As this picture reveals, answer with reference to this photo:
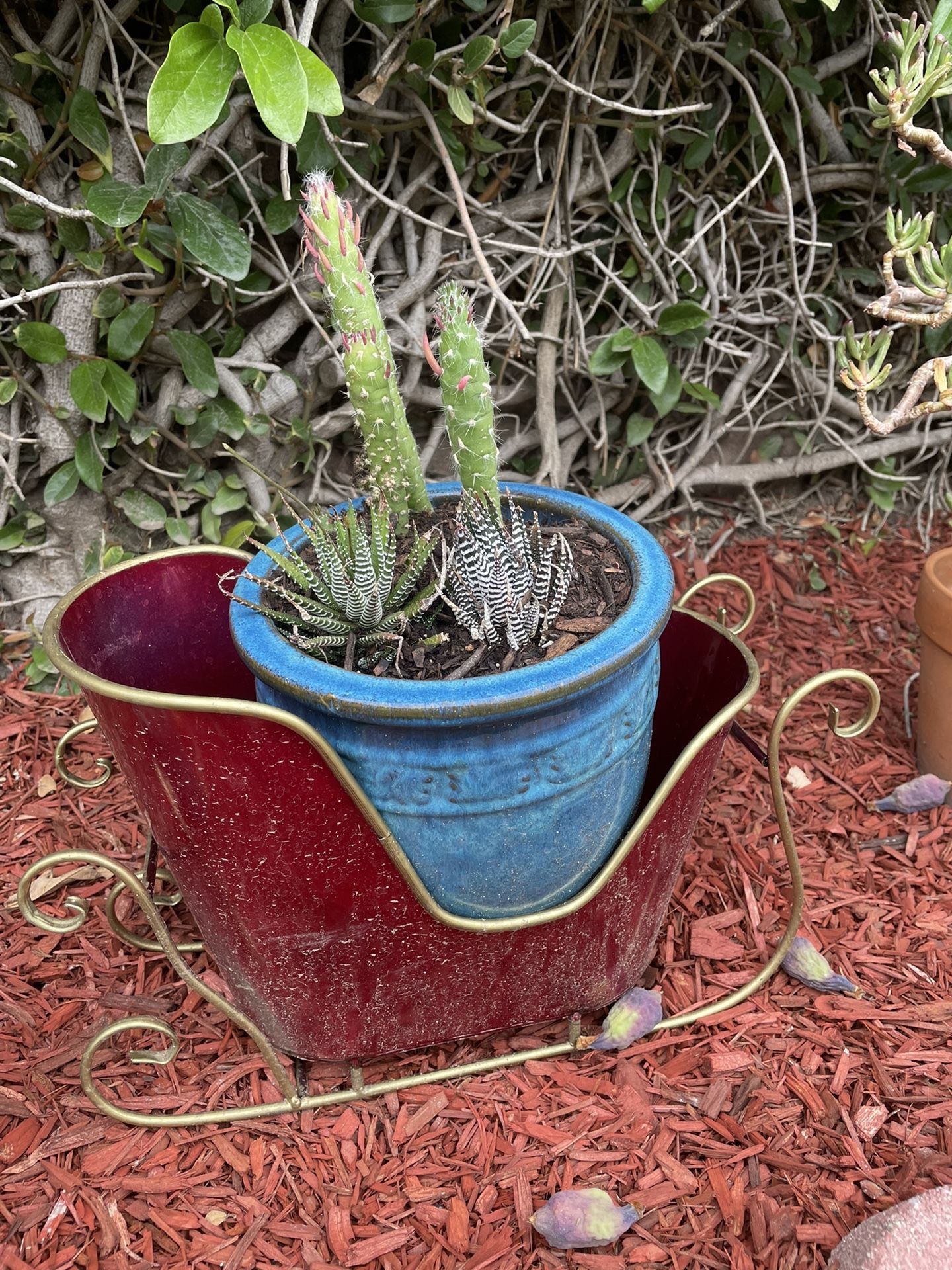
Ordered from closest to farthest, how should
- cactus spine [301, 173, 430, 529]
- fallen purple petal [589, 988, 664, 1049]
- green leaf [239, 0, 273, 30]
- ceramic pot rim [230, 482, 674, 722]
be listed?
ceramic pot rim [230, 482, 674, 722], cactus spine [301, 173, 430, 529], green leaf [239, 0, 273, 30], fallen purple petal [589, 988, 664, 1049]

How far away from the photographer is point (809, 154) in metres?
2.06

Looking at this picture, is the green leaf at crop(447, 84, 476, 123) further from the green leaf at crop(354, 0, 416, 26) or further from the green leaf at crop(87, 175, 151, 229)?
the green leaf at crop(87, 175, 151, 229)

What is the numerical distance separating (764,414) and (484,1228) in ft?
6.13

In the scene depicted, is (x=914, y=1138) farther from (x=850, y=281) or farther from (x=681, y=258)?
(x=850, y=281)

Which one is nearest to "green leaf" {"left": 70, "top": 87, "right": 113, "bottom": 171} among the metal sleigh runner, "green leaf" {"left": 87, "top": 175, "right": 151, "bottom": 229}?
"green leaf" {"left": 87, "top": 175, "right": 151, "bottom": 229}

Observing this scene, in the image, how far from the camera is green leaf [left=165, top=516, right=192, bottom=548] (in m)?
1.84

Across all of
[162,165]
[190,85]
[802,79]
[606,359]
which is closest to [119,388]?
Result: [162,165]

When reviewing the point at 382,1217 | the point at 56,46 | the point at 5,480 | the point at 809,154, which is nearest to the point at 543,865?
the point at 382,1217

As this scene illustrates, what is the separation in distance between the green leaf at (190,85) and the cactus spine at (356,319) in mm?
149

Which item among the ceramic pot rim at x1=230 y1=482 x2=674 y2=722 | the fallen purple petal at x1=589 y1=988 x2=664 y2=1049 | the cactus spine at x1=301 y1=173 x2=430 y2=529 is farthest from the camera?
the fallen purple petal at x1=589 y1=988 x2=664 y2=1049

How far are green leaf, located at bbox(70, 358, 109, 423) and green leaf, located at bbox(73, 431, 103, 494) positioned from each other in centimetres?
10

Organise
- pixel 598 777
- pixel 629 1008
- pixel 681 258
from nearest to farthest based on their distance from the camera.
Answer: pixel 598 777 → pixel 629 1008 → pixel 681 258

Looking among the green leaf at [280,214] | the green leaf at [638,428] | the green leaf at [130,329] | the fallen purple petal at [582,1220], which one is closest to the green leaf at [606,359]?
Result: the green leaf at [638,428]

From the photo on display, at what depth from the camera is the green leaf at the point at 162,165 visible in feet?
4.62
